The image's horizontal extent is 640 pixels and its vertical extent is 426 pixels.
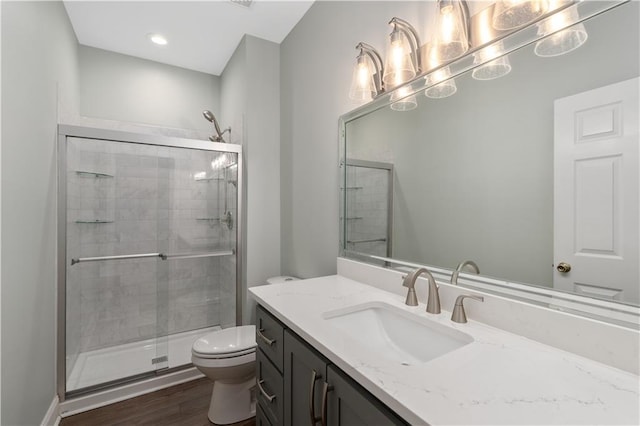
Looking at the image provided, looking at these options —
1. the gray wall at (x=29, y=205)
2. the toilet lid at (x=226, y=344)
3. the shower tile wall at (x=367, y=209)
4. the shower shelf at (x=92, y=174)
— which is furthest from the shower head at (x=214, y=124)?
the toilet lid at (x=226, y=344)

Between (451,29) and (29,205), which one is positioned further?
(29,205)

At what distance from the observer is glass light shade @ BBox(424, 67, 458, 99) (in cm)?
113

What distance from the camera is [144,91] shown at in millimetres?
2859

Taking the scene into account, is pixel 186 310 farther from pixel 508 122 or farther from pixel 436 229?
pixel 508 122

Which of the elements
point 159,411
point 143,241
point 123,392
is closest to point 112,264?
point 143,241

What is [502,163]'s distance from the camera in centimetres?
97

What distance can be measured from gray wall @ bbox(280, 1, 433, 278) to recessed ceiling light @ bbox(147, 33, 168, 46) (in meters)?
1.01

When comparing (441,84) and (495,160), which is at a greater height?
(441,84)

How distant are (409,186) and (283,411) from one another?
101 cm

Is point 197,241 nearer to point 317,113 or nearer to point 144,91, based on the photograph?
point 317,113

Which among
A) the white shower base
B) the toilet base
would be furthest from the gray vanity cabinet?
the white shower base

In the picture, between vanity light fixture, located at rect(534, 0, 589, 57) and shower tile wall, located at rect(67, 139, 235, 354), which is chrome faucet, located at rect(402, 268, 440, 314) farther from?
shower tile wall, located at rect(67, 139, 235, 354)

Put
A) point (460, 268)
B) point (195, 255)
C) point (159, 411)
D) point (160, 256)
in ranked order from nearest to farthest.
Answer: point (460, 268) < point (159, 411) < point (160, 256) < point (195, 255)

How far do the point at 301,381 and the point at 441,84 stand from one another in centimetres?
119
